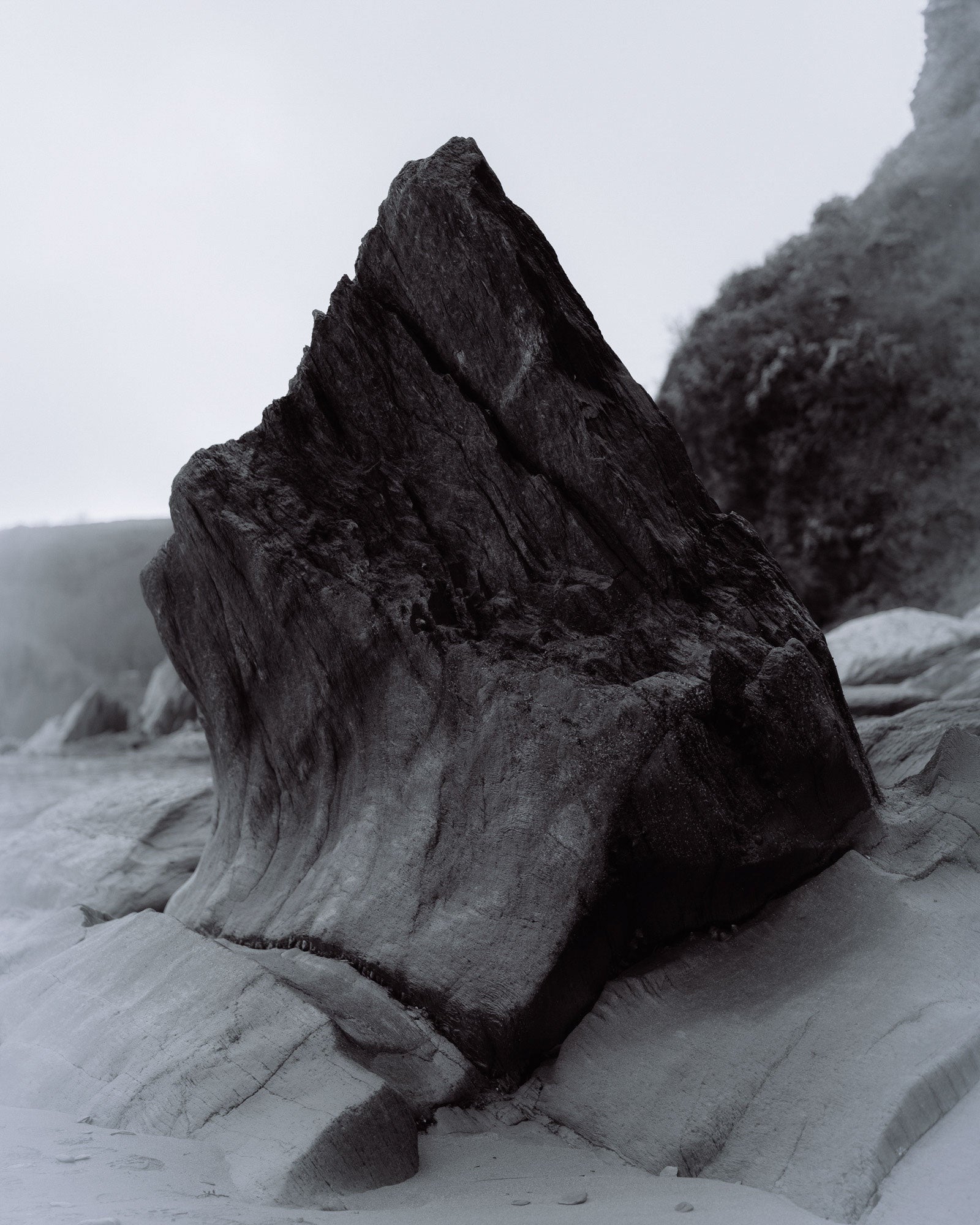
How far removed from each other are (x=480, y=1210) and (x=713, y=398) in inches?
714

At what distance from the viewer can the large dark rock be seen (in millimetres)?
3900

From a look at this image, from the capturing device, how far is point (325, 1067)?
3469 millimetres

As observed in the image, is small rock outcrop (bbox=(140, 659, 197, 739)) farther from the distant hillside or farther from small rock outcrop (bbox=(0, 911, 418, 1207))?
small rock outcrop (bbox=(0, 911, 418, 1207))

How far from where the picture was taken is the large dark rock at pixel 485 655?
3.90 metres

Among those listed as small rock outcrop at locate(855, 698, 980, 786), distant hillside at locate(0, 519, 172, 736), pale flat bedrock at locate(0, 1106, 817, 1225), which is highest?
distant hillside at locate(0, 519, 172, 736)

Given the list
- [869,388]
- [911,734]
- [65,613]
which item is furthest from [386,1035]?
[65,613]

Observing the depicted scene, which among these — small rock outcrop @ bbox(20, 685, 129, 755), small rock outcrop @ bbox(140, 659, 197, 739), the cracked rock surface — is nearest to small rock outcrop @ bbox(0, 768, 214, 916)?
the cracked rock surface

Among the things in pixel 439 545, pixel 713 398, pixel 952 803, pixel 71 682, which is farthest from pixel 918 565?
pixel 71 682

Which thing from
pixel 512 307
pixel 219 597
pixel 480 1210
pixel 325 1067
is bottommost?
pixel 480 1210

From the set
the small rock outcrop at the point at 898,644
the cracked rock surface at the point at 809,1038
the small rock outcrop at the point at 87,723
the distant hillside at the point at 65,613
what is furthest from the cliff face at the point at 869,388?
the distant hillside at the point at 65,613

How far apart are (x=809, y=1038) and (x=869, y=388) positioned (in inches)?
652

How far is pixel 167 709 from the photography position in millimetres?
25375

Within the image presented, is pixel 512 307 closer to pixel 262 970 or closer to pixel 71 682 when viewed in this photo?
pixel 262 970

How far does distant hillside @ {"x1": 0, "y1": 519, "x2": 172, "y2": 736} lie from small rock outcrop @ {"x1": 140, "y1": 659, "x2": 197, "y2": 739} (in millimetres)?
6848
